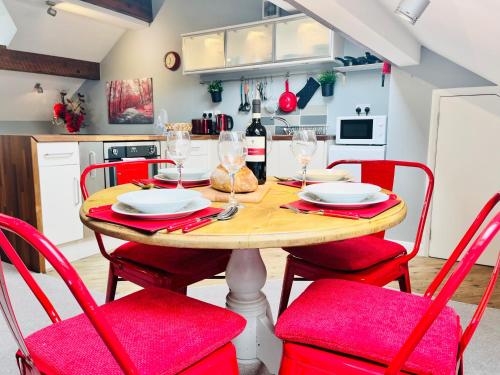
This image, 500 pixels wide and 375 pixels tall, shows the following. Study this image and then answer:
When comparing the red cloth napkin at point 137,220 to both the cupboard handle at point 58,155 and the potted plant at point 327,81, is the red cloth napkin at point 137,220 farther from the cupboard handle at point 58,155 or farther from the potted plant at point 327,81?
the potted plant at point 327,81

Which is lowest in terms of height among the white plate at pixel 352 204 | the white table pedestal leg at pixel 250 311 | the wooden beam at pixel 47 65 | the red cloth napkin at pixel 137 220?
the white table pedestal leg at pixel 250 311

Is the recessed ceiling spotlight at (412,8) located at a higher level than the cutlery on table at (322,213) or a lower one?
higher

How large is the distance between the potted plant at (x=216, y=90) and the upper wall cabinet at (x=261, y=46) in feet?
0.83

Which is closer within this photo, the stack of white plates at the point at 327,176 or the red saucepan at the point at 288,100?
the stack of white plates at the point at 327,176

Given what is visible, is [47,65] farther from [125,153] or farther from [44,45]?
[125,153]

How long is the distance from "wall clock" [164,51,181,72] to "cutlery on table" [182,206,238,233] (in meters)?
4.53

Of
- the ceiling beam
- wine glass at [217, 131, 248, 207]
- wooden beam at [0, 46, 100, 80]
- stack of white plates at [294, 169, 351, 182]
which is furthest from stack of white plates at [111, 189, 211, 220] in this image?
wooden beam at [0, 46, 100, 80]

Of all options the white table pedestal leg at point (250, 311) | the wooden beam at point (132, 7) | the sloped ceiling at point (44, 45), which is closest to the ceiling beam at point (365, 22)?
the white table pedestal leg at point (250, 311)

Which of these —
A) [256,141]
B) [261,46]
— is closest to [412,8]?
[256,141]

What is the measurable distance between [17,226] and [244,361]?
1.01 metres

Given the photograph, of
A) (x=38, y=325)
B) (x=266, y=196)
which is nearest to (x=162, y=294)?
(x=266, y=196)

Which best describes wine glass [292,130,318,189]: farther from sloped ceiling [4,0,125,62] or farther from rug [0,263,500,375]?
sloped ceiling [4,0,125,62]

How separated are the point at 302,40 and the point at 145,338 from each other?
356cm

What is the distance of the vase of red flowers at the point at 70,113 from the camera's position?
5.84 m
